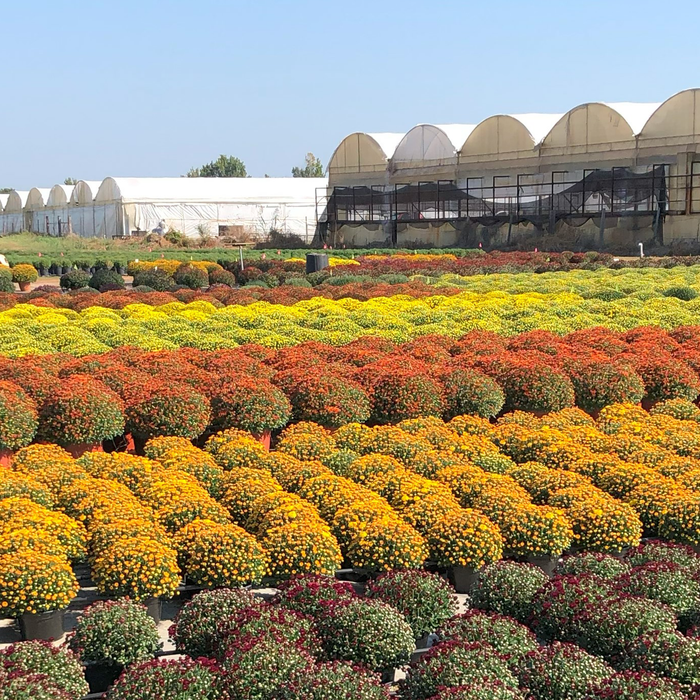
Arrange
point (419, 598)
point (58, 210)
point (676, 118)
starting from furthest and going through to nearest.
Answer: point (58, 210)
point (676, 118)
point (419, 598)

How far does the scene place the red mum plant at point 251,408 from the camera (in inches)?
396

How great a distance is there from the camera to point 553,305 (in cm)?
1783

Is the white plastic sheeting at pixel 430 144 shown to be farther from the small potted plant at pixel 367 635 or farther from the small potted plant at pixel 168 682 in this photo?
the small potted plant at pixel 168 682

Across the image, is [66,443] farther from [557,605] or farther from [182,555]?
[557,605]

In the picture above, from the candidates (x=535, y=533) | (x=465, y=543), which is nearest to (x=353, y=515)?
(x=465, y=543)

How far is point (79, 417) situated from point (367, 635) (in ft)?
16.3

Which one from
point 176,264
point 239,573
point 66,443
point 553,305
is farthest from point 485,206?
point 239,573

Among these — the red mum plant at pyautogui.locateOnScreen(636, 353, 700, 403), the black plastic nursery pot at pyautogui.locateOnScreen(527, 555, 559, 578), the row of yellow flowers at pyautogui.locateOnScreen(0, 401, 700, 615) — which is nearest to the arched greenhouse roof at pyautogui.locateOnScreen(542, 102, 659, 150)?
the red mum plant at pyautogui.locateOnScreen(636, 353, 700, 403)

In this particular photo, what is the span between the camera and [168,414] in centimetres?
984

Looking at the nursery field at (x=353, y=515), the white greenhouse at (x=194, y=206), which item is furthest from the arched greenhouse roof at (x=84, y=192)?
the nursery field at (x=353, y=515)

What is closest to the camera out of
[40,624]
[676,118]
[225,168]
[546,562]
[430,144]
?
[40,624]

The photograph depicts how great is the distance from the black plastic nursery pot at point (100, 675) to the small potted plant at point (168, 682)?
0.54 m

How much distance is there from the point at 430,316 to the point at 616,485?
8489mm

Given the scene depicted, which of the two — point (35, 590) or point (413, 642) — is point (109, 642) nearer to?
point (35, 590)
